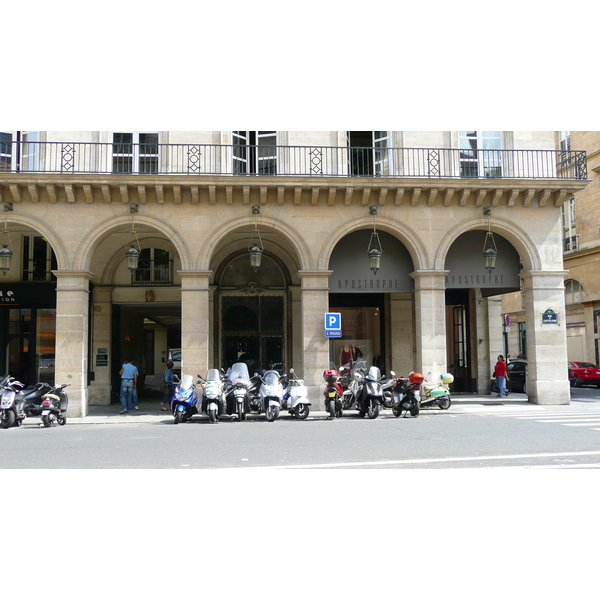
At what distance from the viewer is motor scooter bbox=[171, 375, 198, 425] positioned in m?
14.5

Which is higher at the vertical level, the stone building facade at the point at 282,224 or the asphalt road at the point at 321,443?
the stone building facade at the point at 282,224

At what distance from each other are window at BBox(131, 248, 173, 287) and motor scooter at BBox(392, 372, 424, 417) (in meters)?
9.48

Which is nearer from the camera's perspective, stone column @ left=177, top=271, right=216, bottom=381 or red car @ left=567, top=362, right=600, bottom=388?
stone column @ left=177, top=271, right=216, bottom=381

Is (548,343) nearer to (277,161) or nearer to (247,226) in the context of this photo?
(247,226)

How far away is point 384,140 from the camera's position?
1870cm

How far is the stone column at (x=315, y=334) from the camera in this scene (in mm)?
16891

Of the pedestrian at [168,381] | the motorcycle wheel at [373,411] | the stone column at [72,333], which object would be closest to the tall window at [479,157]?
the motorcycle wheel at [373,411]

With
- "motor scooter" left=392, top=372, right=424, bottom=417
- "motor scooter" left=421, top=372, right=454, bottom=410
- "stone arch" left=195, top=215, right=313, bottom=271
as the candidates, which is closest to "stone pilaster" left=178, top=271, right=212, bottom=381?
"stone arch" left=195, top=215, right=313, bottom=271

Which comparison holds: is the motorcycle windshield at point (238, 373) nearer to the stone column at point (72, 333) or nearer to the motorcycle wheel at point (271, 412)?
the motorcycle wheel at point (271, 412)

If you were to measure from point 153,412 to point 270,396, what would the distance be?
14.7ft

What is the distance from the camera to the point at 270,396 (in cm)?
1482

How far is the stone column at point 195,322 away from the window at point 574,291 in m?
27.9

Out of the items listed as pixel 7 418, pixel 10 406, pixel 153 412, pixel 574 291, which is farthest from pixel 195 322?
pixel 574 291

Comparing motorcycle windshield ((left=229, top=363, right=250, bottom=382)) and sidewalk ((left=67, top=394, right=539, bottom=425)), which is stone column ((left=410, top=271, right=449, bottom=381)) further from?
motorcycle windshield ((left=229, top=363, right=250, bottom=382))
